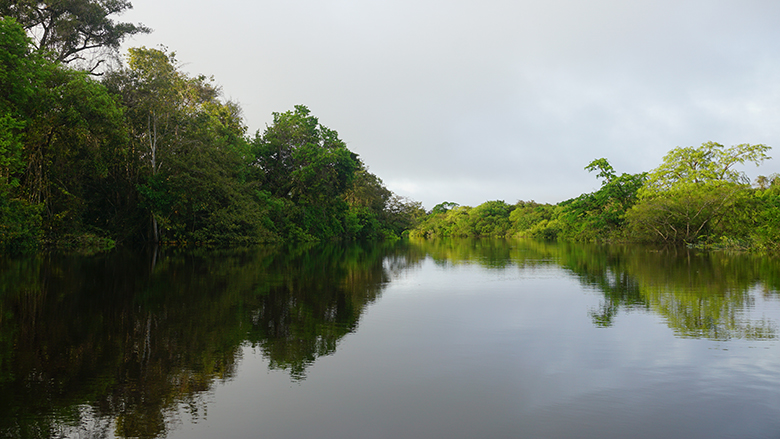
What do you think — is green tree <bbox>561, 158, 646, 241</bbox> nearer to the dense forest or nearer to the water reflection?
the dense forest

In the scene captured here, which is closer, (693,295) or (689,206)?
(693,295)

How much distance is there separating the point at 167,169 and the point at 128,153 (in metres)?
2.17

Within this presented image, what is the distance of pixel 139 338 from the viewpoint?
578 cm

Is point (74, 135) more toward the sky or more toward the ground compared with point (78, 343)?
more toward the sky

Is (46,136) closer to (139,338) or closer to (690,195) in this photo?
(139,338)

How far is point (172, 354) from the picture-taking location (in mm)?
5152

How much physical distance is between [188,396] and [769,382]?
16.6 feet

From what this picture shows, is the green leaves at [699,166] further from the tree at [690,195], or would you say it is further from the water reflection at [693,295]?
the water reflection at [693,295]

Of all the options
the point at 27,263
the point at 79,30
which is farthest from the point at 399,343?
the point at 79,30

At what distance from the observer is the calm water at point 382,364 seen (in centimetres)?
354

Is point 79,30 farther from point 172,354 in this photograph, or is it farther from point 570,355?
point 570,355

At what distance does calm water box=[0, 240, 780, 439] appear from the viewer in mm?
3537

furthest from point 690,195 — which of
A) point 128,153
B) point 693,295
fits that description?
point 128,153

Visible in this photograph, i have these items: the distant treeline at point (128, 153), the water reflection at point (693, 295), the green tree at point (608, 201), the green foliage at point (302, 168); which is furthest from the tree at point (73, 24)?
the green tree at point (608, 201)
